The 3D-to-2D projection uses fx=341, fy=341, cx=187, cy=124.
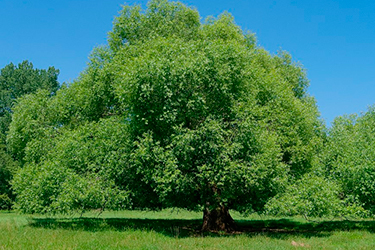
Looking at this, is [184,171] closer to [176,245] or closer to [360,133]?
[176,245]

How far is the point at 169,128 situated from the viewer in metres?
21.5

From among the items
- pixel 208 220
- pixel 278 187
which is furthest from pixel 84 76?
pixel 278 187

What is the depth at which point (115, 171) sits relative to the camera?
22.7 meters

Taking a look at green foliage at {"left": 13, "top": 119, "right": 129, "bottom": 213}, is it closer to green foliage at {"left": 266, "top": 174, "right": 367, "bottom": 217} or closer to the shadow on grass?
the shadow on grass

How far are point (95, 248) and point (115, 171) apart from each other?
Result: 7.42m

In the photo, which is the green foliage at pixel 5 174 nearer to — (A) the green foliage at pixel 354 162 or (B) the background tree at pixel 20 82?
(B) the background tree at pixel 20 82

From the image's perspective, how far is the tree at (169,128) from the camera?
20203 millimetres

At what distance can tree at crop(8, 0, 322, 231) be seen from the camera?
20.2 meters

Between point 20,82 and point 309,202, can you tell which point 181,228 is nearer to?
point 309,202

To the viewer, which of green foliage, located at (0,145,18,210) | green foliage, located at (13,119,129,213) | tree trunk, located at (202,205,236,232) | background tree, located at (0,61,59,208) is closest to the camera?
green foliage, located at (13,119,129,213)

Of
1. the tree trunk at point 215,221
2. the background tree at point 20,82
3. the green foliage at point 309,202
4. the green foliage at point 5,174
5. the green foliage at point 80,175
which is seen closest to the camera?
the green foliage at point 309,202

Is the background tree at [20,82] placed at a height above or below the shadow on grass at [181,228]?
above

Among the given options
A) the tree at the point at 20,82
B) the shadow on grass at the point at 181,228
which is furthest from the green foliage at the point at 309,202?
the tree at the point at 20,82

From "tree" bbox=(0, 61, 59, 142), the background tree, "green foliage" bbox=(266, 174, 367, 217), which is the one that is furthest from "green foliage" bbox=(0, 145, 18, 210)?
"green foliage" bbox=(266, 174, 367, 217)
